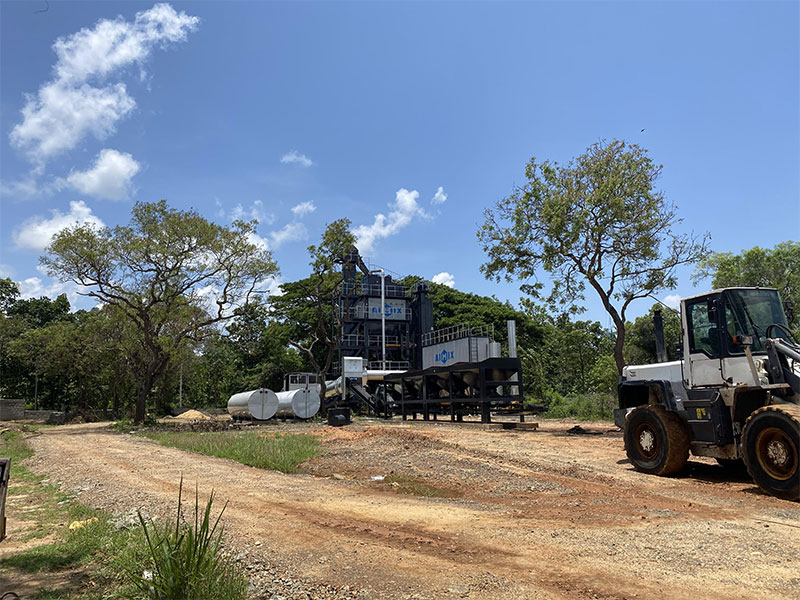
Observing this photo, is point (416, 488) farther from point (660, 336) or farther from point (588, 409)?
point (588, 409)

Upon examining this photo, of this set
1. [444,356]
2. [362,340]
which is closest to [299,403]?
[444,356]

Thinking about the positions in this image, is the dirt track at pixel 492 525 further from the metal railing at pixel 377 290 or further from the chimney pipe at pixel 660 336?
the metal railing at pixel 377 290

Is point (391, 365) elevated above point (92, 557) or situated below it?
above

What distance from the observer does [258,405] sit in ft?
128

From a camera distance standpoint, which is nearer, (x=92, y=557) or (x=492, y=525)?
(x=92, y=557)

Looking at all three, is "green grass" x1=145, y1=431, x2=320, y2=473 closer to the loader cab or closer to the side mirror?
the loader cab

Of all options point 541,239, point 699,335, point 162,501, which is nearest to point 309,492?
point 162,501

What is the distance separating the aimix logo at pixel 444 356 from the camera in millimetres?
41725

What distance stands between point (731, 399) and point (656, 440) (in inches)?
78.0

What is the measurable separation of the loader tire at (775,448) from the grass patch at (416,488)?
4787 millimetres

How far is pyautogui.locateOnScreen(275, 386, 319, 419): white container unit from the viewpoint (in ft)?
130

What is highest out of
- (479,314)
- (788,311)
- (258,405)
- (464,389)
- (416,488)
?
(479,314)

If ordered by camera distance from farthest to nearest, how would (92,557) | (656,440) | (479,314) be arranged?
(479,314) → (656,440) → (92,557)

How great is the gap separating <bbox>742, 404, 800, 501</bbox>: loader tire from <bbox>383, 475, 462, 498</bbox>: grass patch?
188 inches
